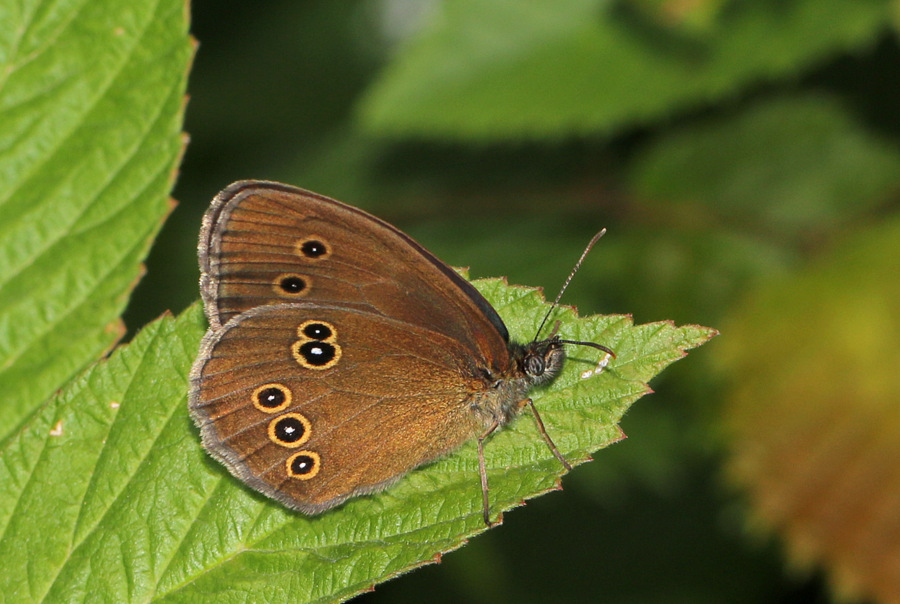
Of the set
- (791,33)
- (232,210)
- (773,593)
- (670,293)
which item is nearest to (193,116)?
(670,293)

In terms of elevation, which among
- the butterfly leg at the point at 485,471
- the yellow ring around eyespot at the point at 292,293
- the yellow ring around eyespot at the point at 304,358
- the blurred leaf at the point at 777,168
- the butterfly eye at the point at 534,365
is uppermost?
the blurred leaf at the point at 777,168

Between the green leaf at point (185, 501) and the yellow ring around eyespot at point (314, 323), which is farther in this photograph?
the yellow ring around eyespot at point (314, 323)

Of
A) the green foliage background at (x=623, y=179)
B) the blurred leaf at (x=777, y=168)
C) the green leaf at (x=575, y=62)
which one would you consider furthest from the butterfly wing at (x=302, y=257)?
the blurred leaf at (x=777, y=168)

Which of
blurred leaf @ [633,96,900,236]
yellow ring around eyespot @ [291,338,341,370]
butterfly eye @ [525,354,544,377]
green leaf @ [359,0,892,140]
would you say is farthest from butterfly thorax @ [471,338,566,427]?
blurred leaf @ [633,96,900,236]

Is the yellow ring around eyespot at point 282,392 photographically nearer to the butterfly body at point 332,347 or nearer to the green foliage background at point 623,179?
the butterfly body at point 332,347

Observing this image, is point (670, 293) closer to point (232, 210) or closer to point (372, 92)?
point (372, 92)

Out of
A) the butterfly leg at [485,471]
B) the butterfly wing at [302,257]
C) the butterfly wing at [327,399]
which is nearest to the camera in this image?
the butterfly leg at [485,471]
